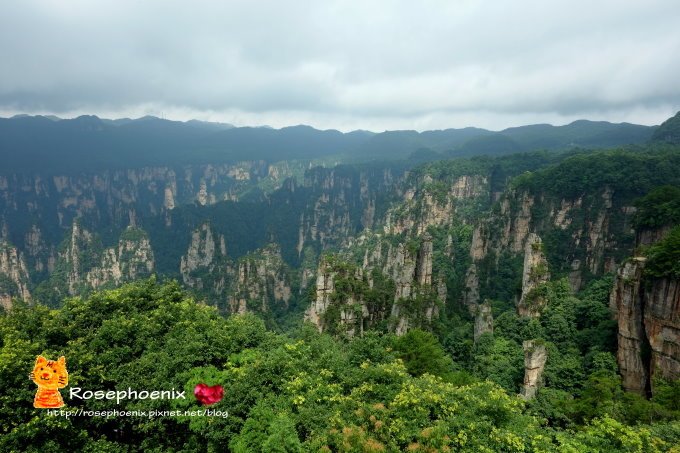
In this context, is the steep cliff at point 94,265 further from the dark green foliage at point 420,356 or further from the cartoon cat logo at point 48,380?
the cartoon cat logo at point 48,380

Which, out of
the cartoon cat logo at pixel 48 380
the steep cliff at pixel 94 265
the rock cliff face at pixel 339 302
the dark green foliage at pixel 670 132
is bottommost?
the steep cliff at pixel 94 265

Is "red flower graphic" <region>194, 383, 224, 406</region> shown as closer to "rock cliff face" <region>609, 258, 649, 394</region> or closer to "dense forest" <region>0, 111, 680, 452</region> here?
"dense forest" <region>0, 111, 680, 452</region>

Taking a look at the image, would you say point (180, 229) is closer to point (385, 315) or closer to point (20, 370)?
point (385, 315)

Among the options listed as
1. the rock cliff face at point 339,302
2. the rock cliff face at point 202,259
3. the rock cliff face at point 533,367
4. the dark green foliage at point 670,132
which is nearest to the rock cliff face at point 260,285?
the rock cliff face at point 202,259

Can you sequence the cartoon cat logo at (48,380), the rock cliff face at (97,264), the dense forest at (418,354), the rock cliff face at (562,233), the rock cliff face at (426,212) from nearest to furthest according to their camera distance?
1. the dense forest at (418,354)
2. the cartoon cat logo at (48,380)
3. the rock cliff face at (562,233)
4. the rock cliff face at (426,212)
5. the rock cliff face at (97,264)

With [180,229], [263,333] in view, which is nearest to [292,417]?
[263,333]

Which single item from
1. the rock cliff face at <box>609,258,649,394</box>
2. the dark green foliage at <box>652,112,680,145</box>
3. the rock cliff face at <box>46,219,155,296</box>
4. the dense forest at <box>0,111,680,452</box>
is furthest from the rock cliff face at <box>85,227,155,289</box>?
the dark green foliage at <box>652,112,680,145</box>
